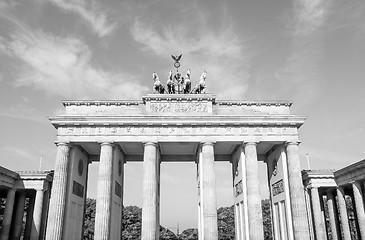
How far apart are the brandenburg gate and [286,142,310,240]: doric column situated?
0.09 m

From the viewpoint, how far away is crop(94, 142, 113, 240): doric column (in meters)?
30.4

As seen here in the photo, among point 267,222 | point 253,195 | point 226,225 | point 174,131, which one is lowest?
point 226,225

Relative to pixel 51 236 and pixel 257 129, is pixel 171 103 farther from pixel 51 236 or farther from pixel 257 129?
pixel 51 236

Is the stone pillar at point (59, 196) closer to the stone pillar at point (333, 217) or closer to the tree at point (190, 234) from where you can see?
the stone pillar at point (333, 217)

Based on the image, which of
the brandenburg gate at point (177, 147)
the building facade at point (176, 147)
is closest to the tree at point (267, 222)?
the brandenburg gate at point (177, 147)

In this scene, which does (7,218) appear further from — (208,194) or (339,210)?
(339,210)

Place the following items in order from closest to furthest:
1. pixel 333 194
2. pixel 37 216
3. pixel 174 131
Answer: pixel 174 131
pixel 37 216
pixel 333 194

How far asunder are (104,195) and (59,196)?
174 inches

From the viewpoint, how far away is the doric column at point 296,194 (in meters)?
30.8

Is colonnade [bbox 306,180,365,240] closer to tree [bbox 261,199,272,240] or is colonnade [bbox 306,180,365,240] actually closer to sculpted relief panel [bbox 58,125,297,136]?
sculpted relief panel [bbox 58,125,297,136]

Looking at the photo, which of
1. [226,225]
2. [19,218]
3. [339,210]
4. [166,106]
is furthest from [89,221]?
[339,210]

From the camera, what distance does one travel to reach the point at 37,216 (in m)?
34.2

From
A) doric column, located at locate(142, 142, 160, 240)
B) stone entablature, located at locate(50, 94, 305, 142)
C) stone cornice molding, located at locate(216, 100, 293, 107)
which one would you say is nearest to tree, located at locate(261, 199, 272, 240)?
stone cornice molding, located at locate(216, 100, 293, 107)

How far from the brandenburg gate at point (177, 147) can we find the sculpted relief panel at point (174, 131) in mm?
107
